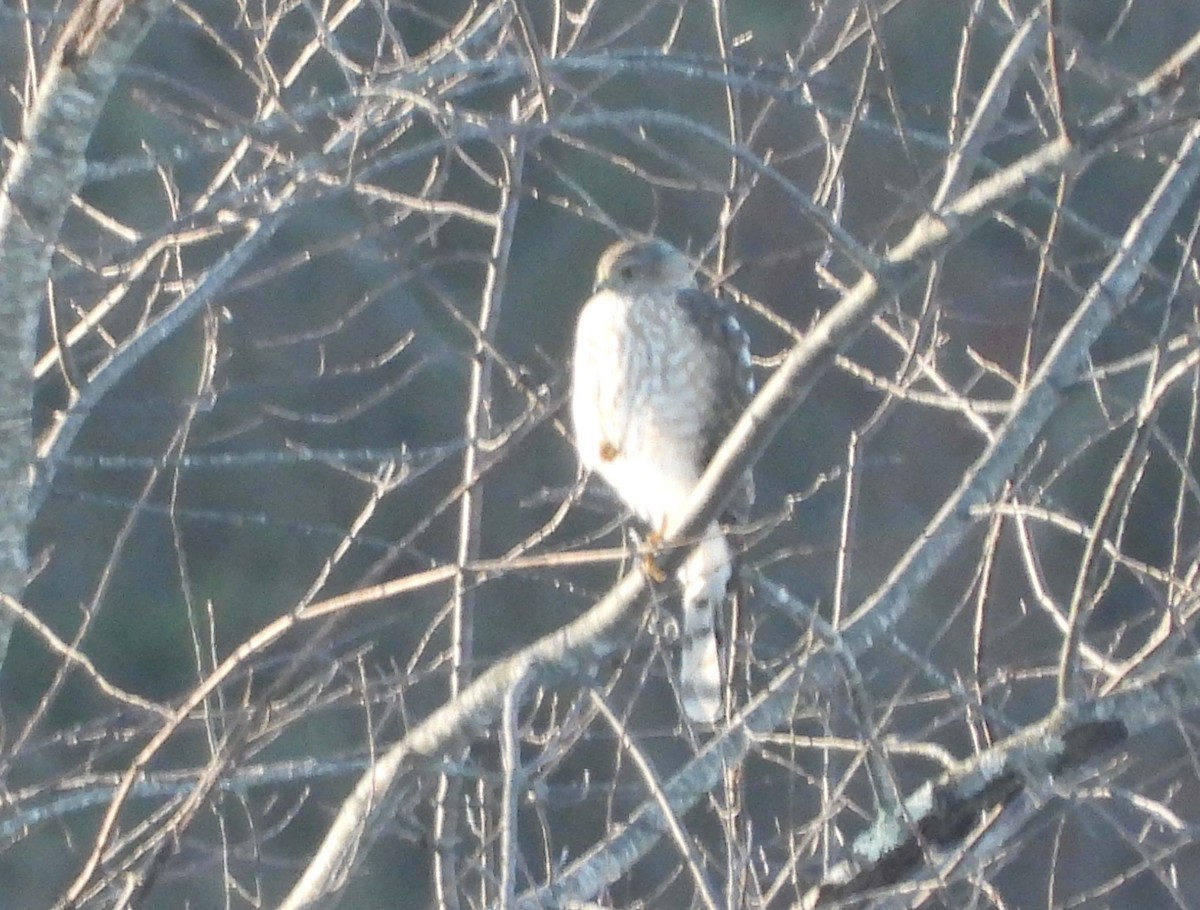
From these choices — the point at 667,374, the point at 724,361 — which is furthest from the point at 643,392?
the point at 724,361

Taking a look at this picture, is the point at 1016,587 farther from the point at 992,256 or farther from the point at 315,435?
the point at 315,435

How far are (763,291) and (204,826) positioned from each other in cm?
305

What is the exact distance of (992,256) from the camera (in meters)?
8.43

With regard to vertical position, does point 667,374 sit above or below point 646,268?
below

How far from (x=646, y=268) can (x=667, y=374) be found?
21 centimetres

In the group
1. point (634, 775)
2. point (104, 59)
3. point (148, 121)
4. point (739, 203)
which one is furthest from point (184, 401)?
point (148, 121)

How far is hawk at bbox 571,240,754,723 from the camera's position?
355 centimetres

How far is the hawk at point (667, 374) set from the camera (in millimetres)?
3553

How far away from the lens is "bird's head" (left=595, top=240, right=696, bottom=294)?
3.57 m

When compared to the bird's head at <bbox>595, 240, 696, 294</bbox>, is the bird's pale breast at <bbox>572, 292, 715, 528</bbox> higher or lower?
lower

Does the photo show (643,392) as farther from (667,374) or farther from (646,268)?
(646,268)

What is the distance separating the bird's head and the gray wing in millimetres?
43

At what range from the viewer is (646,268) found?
3578mm

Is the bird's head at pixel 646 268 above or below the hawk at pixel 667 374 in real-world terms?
above
